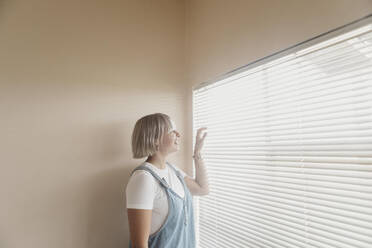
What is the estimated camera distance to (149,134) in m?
1.26

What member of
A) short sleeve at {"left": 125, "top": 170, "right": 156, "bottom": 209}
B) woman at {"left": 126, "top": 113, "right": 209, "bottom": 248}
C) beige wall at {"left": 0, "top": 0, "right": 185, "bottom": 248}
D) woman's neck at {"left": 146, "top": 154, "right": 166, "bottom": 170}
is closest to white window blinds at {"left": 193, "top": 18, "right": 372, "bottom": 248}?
woman at {"left": 126, "top": 113, "right": 209, "bottom": 248}

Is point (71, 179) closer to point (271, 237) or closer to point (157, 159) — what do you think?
point (157, 159)

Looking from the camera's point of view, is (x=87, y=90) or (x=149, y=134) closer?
(x=149, y=134)

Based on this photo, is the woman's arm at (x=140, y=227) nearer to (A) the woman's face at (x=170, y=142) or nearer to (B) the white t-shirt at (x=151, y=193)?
(B) the white t-shirt at (x=151, y=193)

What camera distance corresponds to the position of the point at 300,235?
0.92m

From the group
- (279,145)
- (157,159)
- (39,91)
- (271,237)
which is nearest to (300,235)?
(271,237)

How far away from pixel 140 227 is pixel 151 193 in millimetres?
156

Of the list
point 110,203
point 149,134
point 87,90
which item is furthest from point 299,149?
point 87,90

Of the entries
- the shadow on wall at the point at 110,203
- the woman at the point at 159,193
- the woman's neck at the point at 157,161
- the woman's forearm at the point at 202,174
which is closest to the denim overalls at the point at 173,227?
the woman at the point at 159,193

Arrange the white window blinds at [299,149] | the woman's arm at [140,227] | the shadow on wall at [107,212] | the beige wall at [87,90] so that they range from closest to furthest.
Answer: the white window blinds at [299,149] < the woman's arm at [140,227] < the beige wall at [87,90] < the shadow on wall at [107,212]

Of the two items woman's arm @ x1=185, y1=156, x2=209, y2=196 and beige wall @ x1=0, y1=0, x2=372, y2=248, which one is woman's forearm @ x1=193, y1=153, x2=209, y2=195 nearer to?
woman's arm @ x1=185, y1=156, x2=209, y2=196

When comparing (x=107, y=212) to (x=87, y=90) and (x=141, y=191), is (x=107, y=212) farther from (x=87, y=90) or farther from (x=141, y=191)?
(x=87, y=90)

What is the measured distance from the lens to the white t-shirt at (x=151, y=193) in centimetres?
108

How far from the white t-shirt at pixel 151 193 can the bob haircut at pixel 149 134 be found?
82 mm
